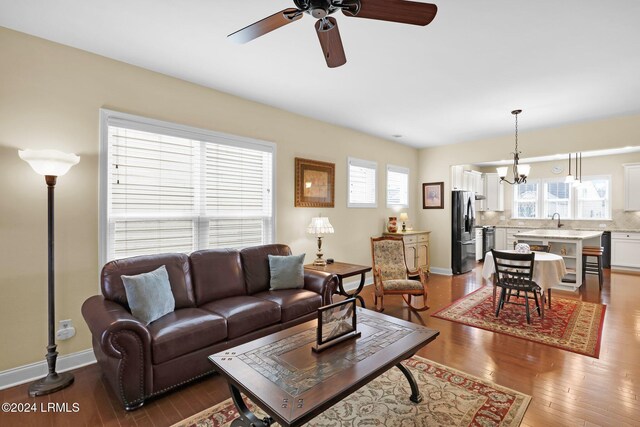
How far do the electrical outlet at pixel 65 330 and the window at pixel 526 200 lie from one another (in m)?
9.54

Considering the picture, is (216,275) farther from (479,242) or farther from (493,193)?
(493,193)

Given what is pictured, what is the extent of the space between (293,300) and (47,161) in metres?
2.39

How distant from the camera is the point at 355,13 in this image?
1666 millimetres

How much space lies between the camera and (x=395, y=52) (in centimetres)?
285

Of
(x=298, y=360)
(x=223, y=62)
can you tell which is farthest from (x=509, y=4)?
(x=298, y=360)

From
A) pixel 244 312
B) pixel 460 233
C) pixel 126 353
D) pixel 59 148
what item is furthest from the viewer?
pixel 460 233

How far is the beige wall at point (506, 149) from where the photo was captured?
4.65 meters

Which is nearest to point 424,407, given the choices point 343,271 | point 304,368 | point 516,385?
point 516,385

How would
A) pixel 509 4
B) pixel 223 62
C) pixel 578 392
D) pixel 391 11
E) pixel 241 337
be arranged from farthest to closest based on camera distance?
pixel 223 62 → pixel 241 337 → pixel 578 392 → pixel 509 4 → pixel 391 11

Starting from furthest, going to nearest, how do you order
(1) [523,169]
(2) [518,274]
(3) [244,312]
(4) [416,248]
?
(4) [416,248]
(1) [523,169]
(2) [518,274]
(3) [244,312]

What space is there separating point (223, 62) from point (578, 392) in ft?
13.7

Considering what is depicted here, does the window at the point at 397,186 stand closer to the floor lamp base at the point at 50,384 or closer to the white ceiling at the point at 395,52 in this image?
the white ceiling at the point at 395,52

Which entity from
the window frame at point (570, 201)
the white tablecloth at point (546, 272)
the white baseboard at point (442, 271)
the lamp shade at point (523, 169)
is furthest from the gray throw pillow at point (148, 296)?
the window frame at point (570, 201)

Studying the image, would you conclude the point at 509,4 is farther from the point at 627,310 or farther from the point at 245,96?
the point at 627,310
